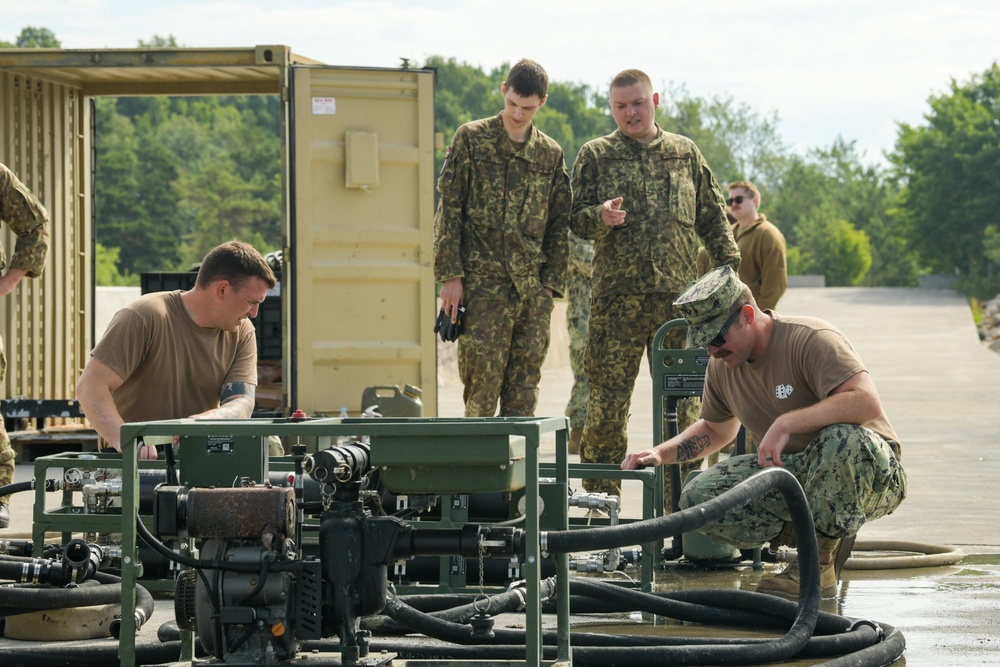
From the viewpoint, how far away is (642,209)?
7133 millimetres

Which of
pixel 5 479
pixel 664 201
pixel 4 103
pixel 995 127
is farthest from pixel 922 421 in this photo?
pixel 995 127

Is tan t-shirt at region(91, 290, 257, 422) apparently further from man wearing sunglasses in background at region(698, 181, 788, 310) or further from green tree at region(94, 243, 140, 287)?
green tree at region(94, 243, 140, 287)

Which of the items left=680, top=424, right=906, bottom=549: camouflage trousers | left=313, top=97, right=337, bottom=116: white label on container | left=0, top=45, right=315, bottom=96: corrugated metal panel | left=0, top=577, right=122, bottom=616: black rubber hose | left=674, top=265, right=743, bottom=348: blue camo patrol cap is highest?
left=0, top=45, right=315, bottom=96: corrugated metal panel

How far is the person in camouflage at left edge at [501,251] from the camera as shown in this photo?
702cm

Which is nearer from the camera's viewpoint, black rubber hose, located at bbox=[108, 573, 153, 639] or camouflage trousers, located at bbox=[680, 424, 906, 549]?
black rubber hose, located at bbox=[108, 573, 153, 639]

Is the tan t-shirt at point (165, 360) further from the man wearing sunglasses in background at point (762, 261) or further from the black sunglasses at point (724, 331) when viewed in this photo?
the man wearing sunglasses in background at point (762, 261)

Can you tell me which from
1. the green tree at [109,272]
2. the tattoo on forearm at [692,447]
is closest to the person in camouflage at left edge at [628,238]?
the tattoo on forearm at [692,447]

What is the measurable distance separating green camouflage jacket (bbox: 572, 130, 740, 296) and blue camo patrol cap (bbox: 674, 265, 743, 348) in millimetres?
1978

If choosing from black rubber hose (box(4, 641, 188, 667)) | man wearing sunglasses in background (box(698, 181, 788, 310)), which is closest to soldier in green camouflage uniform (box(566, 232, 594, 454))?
man wearing sunglasses in background (box(698, 181, 788, 310))

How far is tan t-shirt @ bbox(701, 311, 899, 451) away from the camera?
5059 millimetres

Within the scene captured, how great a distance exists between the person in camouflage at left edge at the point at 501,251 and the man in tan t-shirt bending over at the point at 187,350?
148cm

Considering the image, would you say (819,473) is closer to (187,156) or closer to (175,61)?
(175,61)

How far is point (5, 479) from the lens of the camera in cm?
679

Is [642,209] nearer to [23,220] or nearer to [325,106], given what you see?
[23,220]
